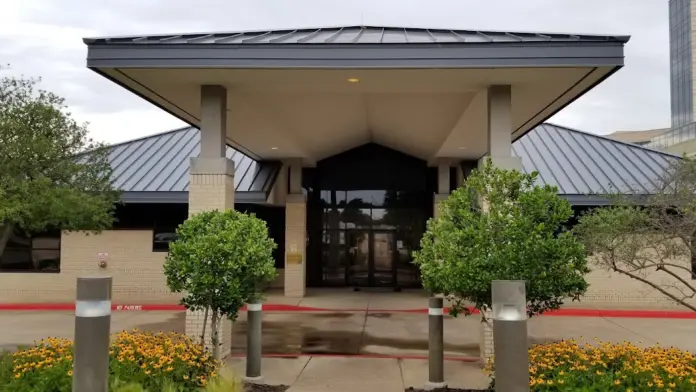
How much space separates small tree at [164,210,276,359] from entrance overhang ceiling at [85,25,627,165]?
270 cm

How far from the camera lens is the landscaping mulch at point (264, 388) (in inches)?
336

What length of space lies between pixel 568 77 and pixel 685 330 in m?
8.88

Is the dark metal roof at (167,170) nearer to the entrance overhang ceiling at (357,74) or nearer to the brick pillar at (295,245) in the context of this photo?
the brick pillar at (295,245)

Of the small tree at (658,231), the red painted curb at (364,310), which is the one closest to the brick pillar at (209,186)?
the small tree at (658,231)

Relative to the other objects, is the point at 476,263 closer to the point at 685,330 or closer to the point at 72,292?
the point at 685,330

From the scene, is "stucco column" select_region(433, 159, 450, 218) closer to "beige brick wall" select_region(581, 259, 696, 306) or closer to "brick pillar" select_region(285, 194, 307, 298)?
"brick pillar" select_region(285, 194, 307, 298)

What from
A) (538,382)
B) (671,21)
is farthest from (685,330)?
(671,21)

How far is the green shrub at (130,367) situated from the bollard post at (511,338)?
3.58 meters

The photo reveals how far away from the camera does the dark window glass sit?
2000cm

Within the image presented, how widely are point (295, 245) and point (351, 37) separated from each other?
11.3 m

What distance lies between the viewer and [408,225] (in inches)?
928

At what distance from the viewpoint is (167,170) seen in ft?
69.5

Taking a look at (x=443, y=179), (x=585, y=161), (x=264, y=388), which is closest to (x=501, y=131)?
(x=264, y=388)

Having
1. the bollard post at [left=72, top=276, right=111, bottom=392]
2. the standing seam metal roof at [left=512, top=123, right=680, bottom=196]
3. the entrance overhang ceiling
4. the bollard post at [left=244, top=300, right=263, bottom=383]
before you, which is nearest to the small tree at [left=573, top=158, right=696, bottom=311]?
the entrance overhang ceiling
